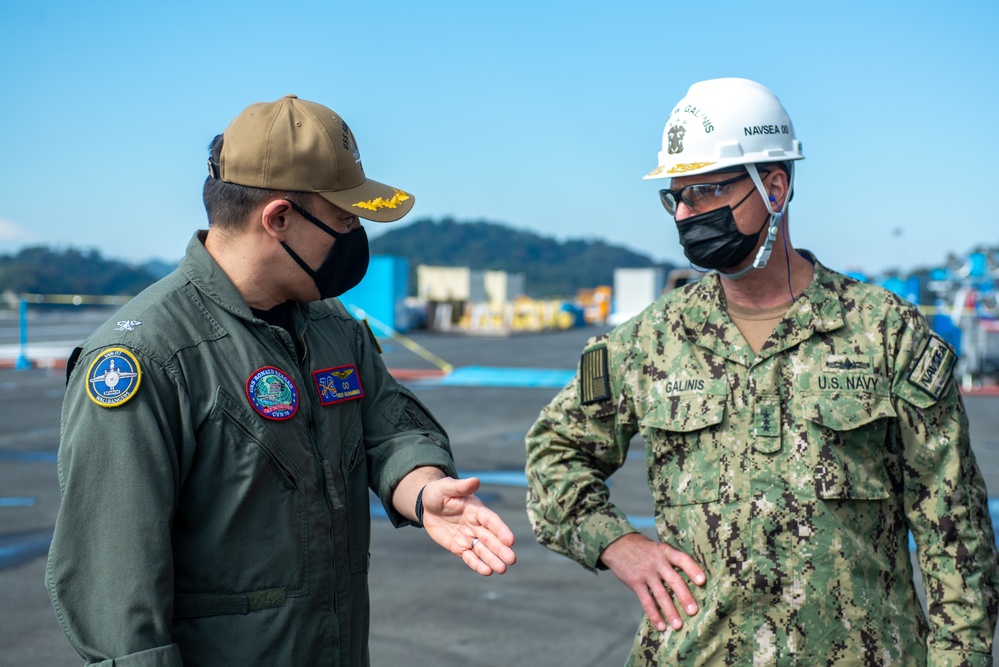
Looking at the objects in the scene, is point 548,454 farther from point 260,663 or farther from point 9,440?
point 9,440

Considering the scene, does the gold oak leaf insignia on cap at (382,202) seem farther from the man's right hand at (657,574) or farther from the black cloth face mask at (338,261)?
the man's right hand at (657,574)

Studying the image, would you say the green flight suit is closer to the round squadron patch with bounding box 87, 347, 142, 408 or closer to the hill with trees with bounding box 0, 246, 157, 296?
the round squadron patch with bounding box 87, 347, 142, 408

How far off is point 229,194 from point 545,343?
28.2m

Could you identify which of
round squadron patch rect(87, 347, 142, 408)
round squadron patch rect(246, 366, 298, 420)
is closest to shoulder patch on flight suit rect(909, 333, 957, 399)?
round squadron patch rect(246, 366, 298, 420)

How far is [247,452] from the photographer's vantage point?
6.57ft

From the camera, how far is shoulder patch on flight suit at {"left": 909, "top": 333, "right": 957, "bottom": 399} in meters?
2.35

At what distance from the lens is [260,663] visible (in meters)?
1.99

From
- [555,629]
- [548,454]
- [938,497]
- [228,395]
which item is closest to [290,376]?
[228,395]

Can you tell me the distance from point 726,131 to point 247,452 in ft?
4.86

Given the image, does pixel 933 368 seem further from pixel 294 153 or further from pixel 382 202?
pixel 294 153

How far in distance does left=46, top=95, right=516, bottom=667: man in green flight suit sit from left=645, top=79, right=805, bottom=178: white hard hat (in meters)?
0.78

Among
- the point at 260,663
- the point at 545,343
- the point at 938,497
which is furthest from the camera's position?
the point at 545,343

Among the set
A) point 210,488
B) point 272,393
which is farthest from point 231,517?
point 272,393

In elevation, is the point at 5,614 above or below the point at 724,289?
below
